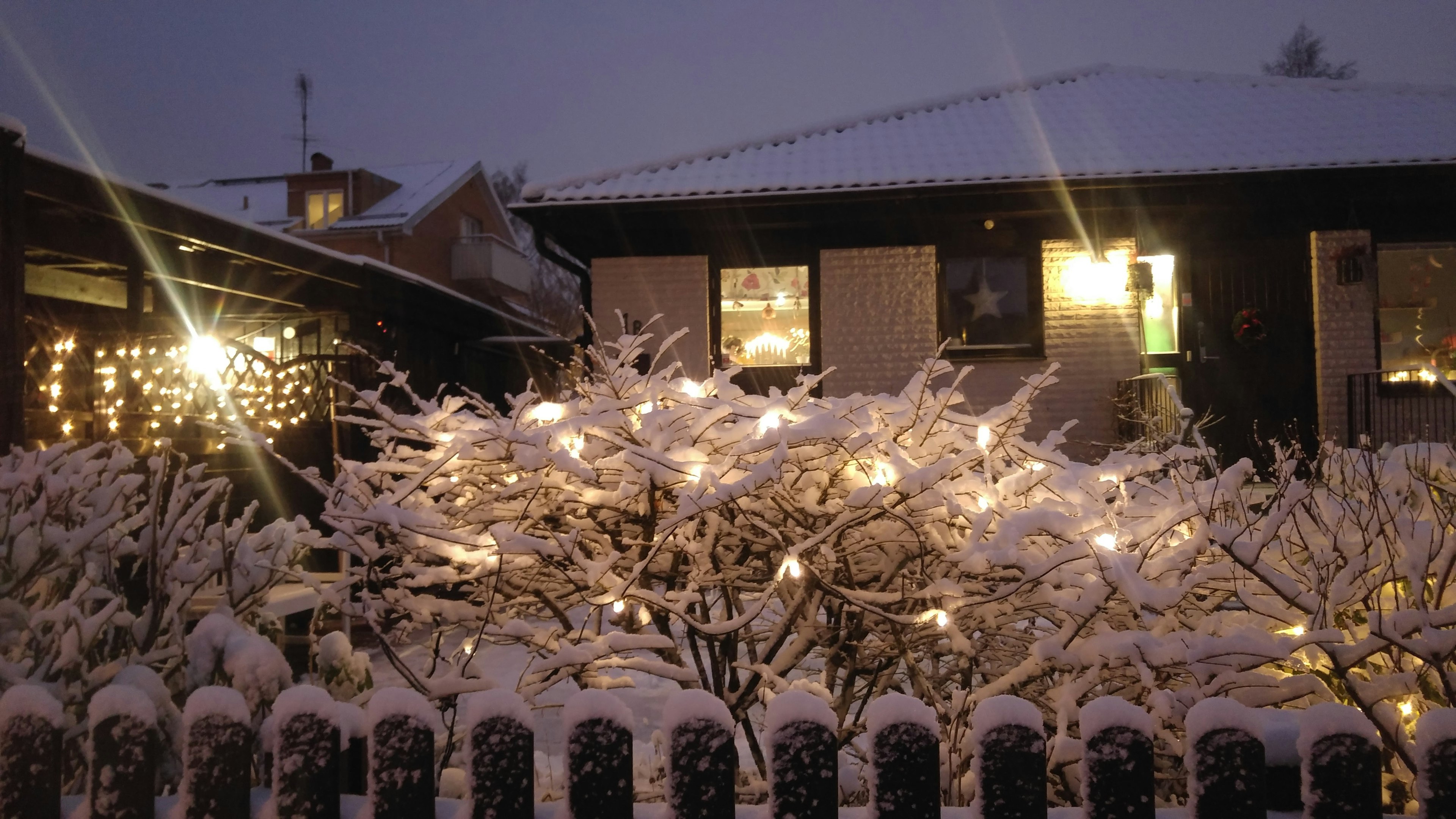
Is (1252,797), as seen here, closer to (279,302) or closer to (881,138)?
(881,138)

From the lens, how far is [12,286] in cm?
501

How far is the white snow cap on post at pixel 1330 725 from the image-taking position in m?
1.51

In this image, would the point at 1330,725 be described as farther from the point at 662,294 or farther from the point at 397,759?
the point at 662,294

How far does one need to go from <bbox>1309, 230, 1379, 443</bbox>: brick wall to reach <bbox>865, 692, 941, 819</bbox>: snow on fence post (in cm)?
956

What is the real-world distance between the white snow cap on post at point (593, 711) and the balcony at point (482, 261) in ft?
78.8

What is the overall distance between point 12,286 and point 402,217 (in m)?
18.8

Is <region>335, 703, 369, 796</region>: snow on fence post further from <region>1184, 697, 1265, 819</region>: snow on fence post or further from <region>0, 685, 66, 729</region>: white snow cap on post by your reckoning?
<region>1184, 697, 1265, 819</region>: snow on fence post

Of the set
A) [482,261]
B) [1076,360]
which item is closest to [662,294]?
[1076,360]

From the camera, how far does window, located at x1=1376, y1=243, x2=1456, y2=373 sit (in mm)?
9789

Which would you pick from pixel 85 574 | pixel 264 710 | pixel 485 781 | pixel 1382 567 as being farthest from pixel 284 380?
pixel 1382 567

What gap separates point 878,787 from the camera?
1.56 metres

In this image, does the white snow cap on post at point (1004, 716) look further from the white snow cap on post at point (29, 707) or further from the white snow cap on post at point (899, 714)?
the white snow cap on post at point (29, 707)

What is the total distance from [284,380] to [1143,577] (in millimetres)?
7638

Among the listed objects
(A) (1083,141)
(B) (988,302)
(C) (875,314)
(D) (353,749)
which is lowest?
(D) (353,749)
